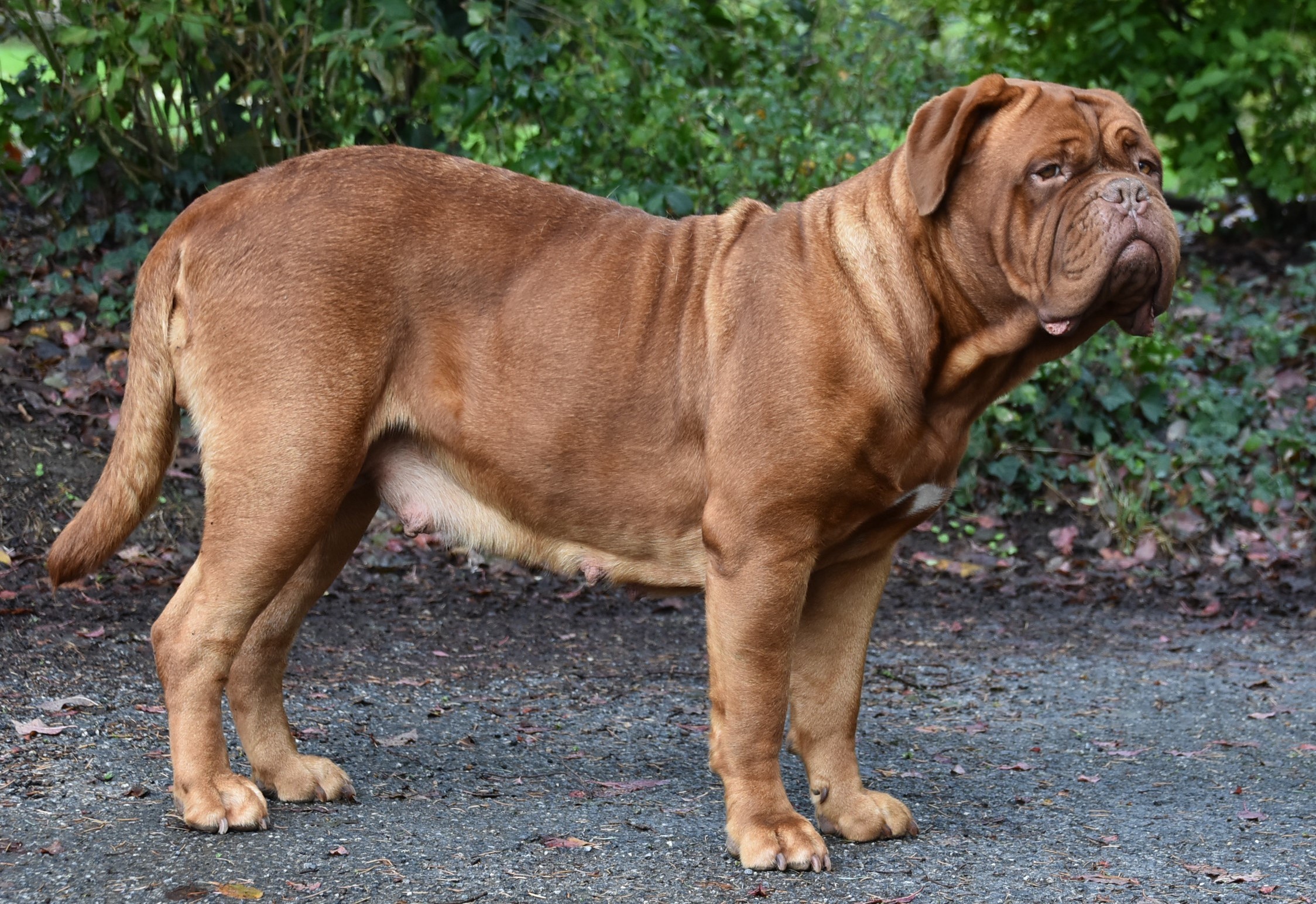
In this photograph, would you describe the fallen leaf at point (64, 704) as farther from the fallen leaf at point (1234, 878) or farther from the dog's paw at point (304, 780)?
the fallen leaf at point (1234, 878)

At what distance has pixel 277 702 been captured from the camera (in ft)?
13.6

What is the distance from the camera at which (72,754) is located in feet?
13.8

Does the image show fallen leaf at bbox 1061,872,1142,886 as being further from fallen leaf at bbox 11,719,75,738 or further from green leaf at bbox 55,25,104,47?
green leaf at bbox 55,25,104,47

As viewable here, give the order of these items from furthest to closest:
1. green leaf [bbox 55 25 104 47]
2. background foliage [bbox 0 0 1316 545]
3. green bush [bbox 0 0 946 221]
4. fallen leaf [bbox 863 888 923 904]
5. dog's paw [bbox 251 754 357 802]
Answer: background foliage [bbox 0 0 1316 545], green bush [bbox 0 0 946 221], green leaf [bbox 55 25 104 47], dog's paw [bbox 251 754 357 802], fallen leaf [bbox 863 888 923 904]

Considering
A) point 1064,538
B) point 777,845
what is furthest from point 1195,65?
point 777,845

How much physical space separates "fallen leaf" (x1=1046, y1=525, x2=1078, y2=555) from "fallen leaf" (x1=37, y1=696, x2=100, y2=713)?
17.0 feet

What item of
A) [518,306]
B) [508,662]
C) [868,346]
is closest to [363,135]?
Answer: [508,662]

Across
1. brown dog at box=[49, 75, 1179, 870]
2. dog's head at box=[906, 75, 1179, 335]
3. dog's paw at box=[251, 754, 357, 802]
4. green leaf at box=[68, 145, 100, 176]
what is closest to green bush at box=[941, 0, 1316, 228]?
green leaf at box=[68, 145, 100, 176]

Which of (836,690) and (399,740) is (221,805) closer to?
(399,740)

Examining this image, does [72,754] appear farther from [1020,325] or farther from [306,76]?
[306,76]

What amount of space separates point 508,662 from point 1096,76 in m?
7.19

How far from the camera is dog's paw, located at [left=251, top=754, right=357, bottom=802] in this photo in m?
4.04

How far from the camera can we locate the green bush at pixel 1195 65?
33.2 ft

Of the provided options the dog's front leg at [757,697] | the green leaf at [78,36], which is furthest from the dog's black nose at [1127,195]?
the green leaf at [78,36]
